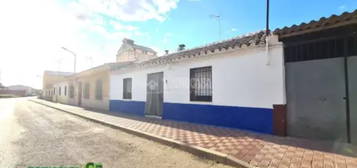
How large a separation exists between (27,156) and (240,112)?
6.13 meters

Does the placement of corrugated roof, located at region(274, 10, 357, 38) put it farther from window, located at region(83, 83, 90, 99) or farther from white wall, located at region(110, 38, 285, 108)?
window, located at region(83, 83, 90, 99)

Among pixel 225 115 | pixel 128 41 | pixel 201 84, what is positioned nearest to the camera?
pixel 225 115

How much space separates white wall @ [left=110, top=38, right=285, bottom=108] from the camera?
6.75m

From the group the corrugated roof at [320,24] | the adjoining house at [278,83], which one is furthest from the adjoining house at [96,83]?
the corrugated roof at [320,24]

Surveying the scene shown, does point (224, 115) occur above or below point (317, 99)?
below

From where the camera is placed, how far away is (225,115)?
809 cm

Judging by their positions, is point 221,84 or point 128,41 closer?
point 221,84

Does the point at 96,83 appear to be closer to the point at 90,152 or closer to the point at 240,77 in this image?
the point at 90,152

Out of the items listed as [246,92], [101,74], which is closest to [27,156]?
[246,92]

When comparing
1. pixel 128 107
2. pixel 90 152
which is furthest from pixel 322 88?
pixel 128 107

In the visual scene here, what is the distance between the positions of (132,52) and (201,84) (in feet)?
65.1

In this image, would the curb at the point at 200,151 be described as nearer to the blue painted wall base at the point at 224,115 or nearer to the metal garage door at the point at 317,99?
the blue painted wall base at the point at 224,115

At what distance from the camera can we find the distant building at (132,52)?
27.0 m

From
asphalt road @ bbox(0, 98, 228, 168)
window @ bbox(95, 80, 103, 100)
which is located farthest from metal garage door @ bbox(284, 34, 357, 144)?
window @ bbox(95, 80, 103, 100)
